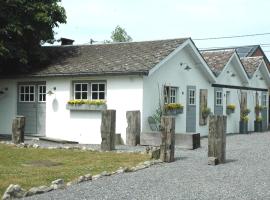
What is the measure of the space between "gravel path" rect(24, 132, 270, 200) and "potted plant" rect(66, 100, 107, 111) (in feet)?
21.6

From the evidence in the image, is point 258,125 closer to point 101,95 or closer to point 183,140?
point 101,95

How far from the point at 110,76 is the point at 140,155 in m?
5.66

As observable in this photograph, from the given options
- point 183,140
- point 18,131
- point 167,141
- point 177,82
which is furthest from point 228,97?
point 167,141

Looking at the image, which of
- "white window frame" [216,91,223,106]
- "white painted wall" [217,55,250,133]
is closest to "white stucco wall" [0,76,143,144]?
"white window frame" [216,91,223,106]

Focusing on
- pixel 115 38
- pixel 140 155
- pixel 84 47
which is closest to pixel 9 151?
pixel 140 155

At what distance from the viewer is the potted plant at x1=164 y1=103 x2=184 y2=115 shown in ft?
61.3

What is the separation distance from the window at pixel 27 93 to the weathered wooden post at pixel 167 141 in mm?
9732

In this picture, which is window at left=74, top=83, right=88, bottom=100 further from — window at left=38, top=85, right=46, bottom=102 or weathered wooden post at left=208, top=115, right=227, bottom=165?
weathered wooden post at left=208, top=115, right=227, bottom=165

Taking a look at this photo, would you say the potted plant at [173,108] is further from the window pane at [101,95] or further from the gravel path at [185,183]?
the gravel path at [185,183]

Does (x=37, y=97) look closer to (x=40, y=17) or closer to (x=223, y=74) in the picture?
(x=40, y=17)

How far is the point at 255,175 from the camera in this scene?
10.1 m

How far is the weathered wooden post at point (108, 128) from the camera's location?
566 inches

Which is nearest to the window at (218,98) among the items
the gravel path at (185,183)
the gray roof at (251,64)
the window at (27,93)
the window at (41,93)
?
the gray roof at (251,64)

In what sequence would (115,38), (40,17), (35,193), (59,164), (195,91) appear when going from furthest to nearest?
(115,38)
(195,91)
(40,17)
(59,164)
(35,193)
